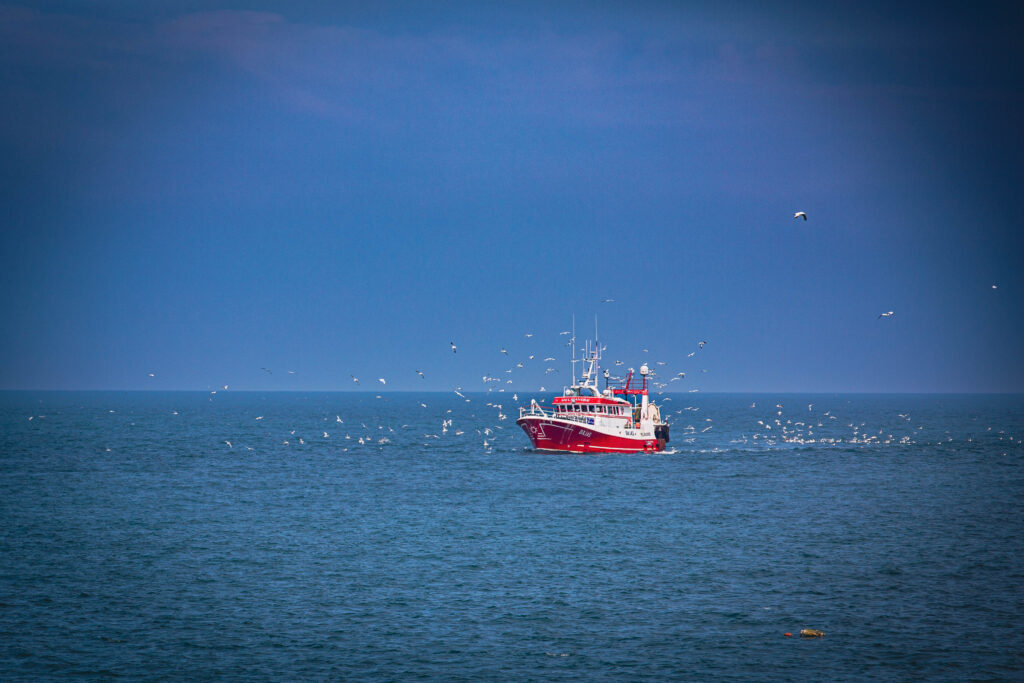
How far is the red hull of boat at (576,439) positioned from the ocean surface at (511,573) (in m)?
5.87

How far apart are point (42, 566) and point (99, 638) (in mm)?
14952

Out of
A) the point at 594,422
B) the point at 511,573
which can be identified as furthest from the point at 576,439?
the point at 511,573

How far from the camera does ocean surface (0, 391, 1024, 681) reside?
106ft

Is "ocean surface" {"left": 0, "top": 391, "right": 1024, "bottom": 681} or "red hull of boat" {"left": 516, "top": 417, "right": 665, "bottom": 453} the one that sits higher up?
"red hull of boat" {"left": 516, "top": 417, "right": 665, "bottom": 453}

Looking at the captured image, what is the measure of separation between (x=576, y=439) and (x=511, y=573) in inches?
2214

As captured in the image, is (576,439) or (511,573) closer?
(511,573)

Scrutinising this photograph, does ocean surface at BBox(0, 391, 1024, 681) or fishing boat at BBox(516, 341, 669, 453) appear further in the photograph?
fishing boat at BBox(516, 341, 669, 453)

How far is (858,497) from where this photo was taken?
246 ft

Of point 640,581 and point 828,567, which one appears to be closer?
point 640,581

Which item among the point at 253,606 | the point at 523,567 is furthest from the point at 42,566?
the point at 523,567

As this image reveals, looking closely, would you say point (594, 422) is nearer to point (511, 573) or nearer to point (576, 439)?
point (576, 439)

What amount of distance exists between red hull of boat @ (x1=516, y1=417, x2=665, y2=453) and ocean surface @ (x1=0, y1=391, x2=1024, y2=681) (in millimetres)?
5867

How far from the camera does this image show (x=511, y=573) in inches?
1800

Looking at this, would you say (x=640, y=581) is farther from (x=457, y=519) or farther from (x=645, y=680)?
(x=457, y=519)
